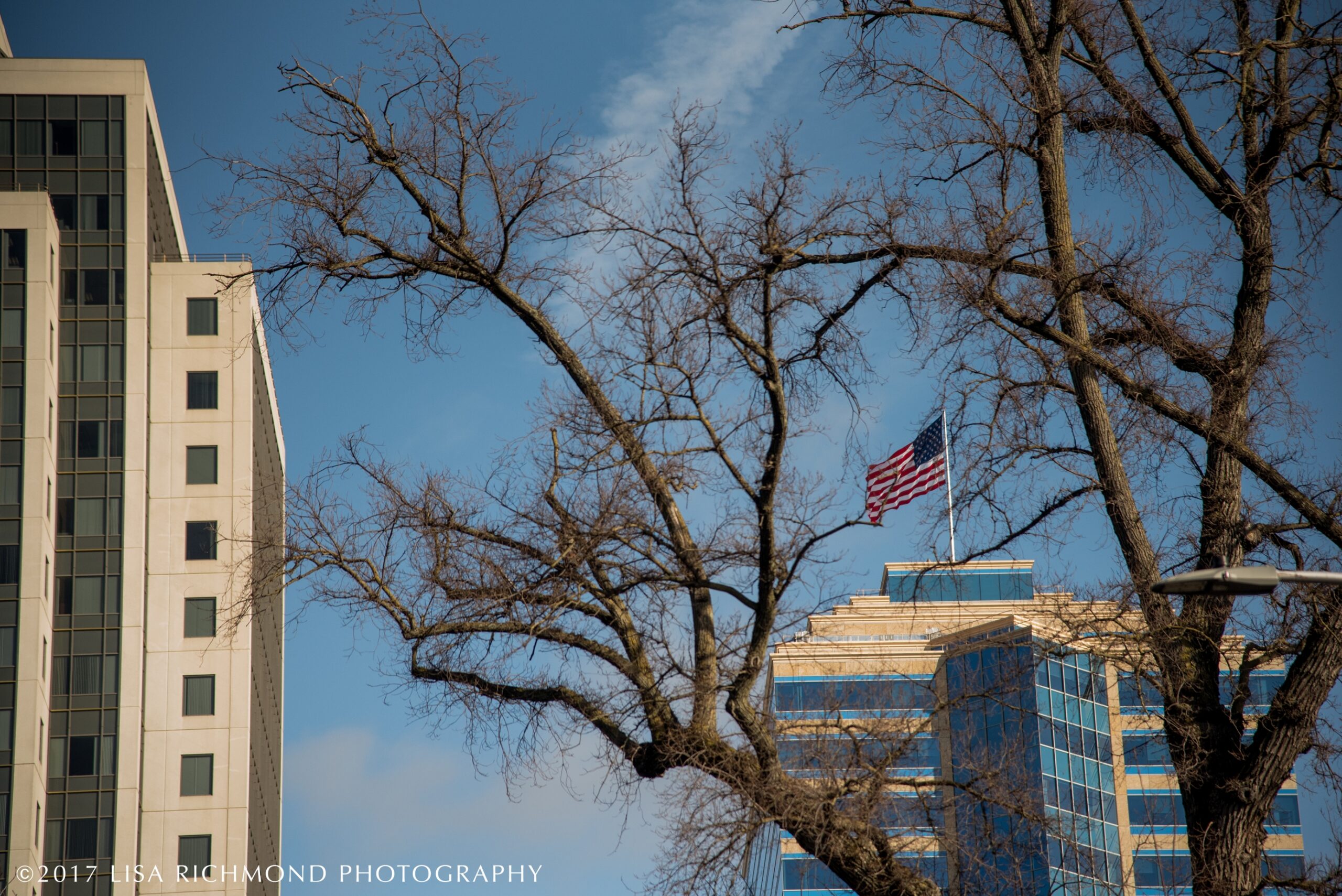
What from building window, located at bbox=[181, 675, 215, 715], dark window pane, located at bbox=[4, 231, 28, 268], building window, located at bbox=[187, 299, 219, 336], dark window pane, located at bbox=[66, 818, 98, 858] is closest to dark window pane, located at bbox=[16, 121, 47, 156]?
dark window pane, located at bbox=[4, 231, 28, 268]

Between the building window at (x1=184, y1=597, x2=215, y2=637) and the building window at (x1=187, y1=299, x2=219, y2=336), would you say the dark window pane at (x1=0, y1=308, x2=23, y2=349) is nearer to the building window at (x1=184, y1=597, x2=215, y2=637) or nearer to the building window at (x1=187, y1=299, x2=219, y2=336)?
the building window at (x1=187, y1=299, x2=219, y2=336)

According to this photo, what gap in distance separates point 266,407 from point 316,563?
68468mm

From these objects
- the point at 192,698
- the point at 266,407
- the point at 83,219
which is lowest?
the point at 192,698

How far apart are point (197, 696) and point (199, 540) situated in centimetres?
624

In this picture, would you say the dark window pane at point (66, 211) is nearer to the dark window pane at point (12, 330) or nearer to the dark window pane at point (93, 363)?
the dark window pane at point (12, 330)

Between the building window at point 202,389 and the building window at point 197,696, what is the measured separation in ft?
36.6

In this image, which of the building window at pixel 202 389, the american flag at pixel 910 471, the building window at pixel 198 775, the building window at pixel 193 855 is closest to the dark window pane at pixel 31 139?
the building window at pixel 202 389

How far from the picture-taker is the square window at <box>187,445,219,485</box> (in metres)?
64.0

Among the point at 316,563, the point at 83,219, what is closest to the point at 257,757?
A: the point at 83,219

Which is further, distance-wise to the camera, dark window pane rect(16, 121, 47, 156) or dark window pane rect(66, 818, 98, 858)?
dark window pane rect(16, 121, 47, 156)

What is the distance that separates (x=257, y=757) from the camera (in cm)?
6900

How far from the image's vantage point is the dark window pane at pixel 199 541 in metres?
63.1

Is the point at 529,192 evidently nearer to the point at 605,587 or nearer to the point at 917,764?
the point at 605,587

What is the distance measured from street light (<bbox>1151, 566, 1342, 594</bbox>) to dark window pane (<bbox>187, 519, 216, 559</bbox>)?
5751 centimetres
